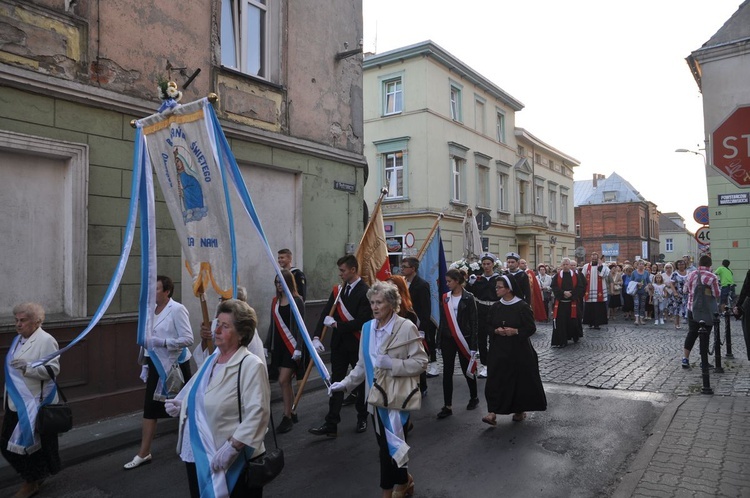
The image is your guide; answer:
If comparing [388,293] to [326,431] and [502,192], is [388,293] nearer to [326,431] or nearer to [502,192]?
[326,431]

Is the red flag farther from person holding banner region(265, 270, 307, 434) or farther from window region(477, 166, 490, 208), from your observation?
window region(477, 166, 490, 208)

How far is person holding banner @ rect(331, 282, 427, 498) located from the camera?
435cm

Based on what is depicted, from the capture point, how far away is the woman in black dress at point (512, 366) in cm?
659

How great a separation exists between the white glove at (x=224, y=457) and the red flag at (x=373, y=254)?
183 inches

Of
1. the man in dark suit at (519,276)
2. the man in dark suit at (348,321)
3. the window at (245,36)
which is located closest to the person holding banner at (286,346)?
the man in dark suit at (348,321)

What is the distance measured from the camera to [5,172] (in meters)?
6.78

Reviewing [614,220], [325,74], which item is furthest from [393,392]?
[614,220]

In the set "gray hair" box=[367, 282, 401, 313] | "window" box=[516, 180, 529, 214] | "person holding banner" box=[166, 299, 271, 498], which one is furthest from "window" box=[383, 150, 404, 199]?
"person holding banner" box=[166, 299, 271, 498]

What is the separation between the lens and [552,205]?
41.2 meters

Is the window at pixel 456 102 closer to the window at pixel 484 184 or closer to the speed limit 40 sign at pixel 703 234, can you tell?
the window at pixel 484 184

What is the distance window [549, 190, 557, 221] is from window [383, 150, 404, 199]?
17423 mm

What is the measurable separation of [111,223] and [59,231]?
63cm

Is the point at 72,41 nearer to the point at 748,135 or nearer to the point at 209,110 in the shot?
the point at 209,110

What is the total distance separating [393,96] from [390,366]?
2483 centimetres
